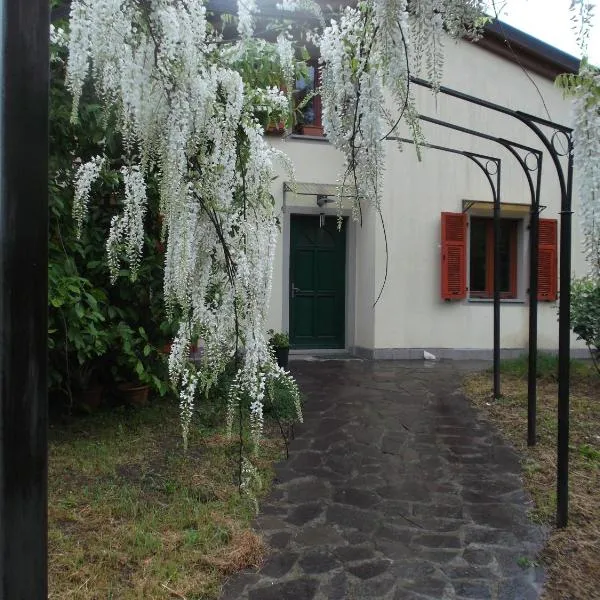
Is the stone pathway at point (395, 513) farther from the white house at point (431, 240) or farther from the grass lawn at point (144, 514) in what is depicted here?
the white house at point (431, 240)

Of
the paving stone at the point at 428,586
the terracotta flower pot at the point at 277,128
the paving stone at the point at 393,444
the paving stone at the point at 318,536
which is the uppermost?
the terracotta flower pot at the point at 277,128

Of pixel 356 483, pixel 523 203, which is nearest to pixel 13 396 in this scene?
pixel 356 483

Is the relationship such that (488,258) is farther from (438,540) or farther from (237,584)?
(237,584)

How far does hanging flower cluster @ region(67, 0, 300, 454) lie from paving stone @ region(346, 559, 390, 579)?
35.1 inches

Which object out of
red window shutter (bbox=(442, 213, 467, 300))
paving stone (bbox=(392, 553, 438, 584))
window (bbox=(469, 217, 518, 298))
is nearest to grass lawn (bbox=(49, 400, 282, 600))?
paving stone (bbox=(392, 553, 438, 584))

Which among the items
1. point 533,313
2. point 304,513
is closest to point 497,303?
point 533,313

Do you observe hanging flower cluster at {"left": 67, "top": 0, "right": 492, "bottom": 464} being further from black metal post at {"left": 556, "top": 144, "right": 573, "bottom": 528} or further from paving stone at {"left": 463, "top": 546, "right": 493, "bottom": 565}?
black metal post at {"left": 556, "top": 144, "right": 573, "bottom": 528}

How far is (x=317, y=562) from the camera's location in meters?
2.68

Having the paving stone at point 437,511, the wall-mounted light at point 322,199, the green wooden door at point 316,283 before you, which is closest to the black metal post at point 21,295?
the paving stone at point 437,511

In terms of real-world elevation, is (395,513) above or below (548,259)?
below

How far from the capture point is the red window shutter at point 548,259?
8617mm

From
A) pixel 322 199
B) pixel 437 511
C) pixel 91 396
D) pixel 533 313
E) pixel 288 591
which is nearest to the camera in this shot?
pixel 288 591

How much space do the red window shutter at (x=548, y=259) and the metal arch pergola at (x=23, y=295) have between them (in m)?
8.44

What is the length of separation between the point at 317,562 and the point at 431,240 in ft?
20.8
